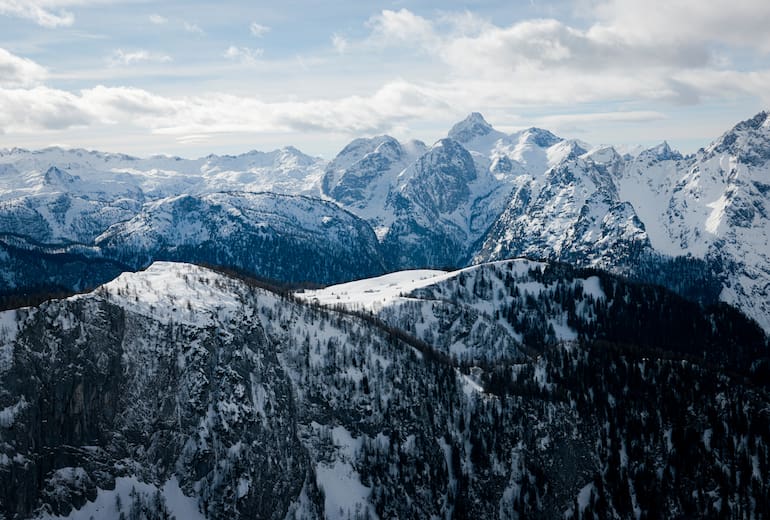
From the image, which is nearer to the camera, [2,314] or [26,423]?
[26,423]

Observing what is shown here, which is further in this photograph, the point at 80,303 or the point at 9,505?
the point at 80,303

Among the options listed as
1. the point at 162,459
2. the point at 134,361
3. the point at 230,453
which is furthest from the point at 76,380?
the point at 230,453

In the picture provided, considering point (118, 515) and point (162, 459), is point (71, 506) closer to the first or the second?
point (118, 515)

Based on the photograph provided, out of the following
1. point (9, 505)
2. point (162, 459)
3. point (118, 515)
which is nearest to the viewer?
point (9, 505)

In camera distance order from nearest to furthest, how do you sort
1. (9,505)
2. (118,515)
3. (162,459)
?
1. (9,505)
2. (118,515)
3. (162,459)

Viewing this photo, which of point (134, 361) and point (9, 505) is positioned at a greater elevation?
point (134, 361)

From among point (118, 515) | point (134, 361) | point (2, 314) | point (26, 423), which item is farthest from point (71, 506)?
point (2, 314)

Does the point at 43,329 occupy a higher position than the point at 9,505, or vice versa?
the point at 43,329

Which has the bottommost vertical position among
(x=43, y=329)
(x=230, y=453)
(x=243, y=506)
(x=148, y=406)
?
(x=243, y=506)

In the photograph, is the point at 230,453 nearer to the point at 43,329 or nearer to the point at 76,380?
the point at 76,380
